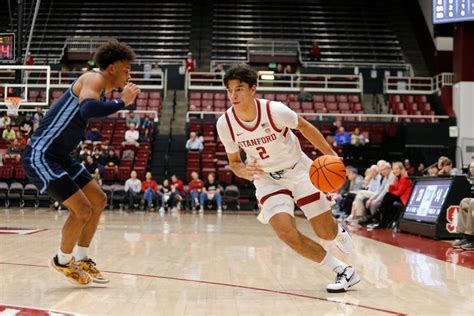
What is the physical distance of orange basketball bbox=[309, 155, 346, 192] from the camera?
4484 millimetres

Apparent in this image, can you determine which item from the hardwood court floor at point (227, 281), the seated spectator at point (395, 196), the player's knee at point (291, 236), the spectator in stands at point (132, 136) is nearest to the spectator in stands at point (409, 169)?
the seated spectator at point (395, 196)

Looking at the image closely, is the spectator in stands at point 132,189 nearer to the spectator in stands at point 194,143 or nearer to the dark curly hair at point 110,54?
the spectator in stands at point 194,143

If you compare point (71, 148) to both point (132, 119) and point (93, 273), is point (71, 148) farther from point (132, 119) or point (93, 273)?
point (132, 119)

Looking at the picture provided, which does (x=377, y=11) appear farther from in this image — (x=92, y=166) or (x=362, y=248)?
(x=362, y=248)

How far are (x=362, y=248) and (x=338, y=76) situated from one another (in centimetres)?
1621

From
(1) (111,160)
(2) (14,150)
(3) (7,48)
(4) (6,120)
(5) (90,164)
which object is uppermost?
(3) (7,48)

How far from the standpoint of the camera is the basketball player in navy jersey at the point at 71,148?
4484 mm

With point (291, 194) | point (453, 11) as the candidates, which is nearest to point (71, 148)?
point (291, 194)

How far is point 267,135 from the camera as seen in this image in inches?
183

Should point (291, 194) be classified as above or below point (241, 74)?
below

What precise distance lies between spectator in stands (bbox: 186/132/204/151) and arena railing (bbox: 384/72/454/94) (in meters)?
8.35

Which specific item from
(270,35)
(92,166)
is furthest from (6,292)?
(270,35)

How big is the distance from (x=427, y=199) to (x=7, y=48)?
34.8ft

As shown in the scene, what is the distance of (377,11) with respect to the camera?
29.4m
